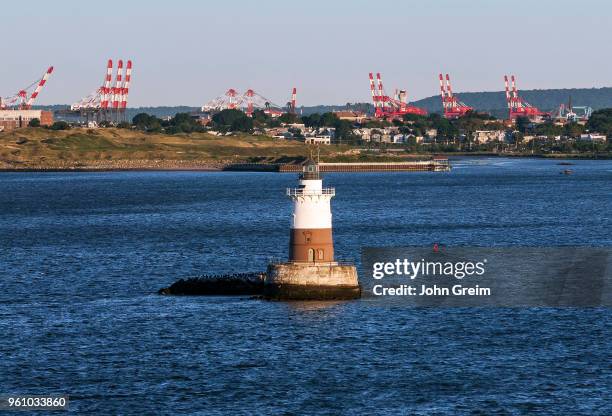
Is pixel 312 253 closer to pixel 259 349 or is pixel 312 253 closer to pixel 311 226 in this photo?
pixel 311 226

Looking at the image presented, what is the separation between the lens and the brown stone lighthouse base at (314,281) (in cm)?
6481

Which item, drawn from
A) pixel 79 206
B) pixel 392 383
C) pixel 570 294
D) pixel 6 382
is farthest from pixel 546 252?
pixel 79 206

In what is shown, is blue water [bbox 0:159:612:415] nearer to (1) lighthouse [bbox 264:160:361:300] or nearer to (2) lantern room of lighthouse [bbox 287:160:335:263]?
(1) lighthouse [bbox 264:160:361:300]

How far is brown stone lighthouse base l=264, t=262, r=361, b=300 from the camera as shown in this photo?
213 ft

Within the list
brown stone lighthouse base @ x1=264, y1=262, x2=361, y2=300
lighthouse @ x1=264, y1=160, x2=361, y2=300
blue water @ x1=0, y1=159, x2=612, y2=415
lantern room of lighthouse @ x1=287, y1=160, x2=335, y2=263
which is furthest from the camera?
lantern room of lighthouse @ x1=287, y1=160, x2=335, y2=263

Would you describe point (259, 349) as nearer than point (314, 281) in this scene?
Yes

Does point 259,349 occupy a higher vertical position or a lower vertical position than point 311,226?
lower

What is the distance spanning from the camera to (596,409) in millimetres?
47812

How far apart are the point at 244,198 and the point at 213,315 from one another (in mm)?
116945

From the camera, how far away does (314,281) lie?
64812 mm

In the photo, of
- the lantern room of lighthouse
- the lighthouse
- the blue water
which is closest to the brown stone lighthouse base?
the lighthouse

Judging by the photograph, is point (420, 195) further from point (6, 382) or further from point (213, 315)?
point (6, 382)

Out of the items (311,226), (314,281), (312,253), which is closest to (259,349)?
(314,281)

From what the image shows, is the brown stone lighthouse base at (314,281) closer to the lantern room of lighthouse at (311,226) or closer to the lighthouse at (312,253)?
the lighthouse at (312,253)
